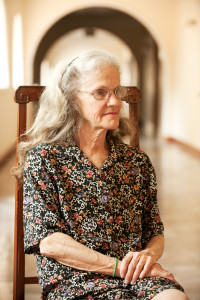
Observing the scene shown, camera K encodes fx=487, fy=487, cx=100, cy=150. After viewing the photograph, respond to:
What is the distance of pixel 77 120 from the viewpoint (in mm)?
1949

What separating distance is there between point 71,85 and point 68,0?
34.5 ft

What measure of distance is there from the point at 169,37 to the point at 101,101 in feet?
36.3

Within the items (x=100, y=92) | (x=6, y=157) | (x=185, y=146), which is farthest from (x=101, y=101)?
(x=185, y=146)

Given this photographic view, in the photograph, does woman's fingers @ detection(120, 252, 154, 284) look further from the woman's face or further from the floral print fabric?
the woman's face

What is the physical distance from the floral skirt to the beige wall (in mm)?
8977

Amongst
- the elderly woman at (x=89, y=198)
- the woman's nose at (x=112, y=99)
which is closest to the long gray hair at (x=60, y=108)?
the elderly woman at (x=89, y=198)

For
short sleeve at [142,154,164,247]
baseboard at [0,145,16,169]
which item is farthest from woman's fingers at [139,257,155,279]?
baseboard at [0,145,16,169]

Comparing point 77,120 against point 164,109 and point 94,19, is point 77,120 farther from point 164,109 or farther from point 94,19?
point 94,19

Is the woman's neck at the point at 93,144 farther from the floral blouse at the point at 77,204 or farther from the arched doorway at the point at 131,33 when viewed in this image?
the arched doorway at the point at 131,33

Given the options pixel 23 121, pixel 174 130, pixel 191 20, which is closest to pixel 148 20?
pixel 191 20

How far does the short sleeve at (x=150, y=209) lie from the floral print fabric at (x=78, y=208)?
40 millimetres

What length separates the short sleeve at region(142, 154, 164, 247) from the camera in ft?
6.51

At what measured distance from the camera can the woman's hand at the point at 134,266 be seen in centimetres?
174

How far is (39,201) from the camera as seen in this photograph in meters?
1.76
